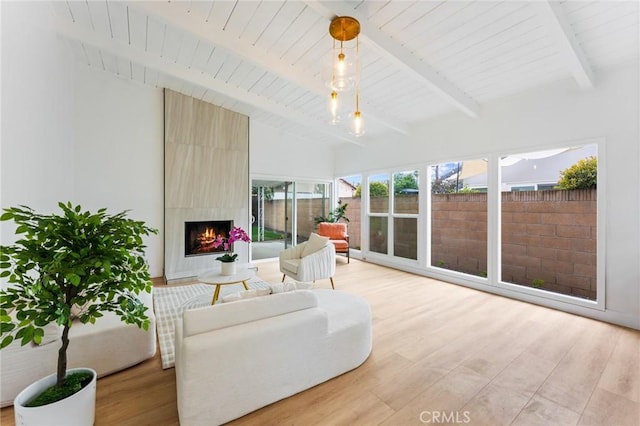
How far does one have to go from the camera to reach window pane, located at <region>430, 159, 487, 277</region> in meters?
4.29

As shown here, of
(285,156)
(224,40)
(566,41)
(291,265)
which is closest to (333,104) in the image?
(224,40)

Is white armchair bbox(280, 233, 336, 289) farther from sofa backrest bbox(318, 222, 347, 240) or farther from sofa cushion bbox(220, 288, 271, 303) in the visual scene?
sofa cushion bbox(220, 288, 271, 303)

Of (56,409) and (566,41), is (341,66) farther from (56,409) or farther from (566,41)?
(56,409)

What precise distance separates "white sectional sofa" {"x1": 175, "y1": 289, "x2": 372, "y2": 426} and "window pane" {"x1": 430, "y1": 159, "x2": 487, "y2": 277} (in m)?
3.24

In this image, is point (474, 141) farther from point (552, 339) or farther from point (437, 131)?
point (552, 339)

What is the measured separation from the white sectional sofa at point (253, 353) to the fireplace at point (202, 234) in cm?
346

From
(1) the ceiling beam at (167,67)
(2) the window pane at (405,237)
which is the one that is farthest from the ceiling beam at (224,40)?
(2) the window pane at (405,237)

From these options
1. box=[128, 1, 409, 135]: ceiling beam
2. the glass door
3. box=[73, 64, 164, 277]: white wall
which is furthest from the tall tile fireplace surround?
box=[128, 1, 409, 135]: ceiling beam

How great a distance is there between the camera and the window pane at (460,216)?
429cm

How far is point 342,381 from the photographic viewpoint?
196 cm

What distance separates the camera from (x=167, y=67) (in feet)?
11.6

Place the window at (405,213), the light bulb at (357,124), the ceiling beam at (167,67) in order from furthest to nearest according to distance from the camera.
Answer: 1. the window at (405,213)
2. the ceiling beam at (167,67)
3. the light bulb at (357,124)

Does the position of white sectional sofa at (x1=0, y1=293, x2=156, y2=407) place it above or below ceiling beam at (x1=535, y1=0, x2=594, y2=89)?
below

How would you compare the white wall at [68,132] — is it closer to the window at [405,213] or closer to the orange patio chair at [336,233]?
the orange patio chair at [336,233]
